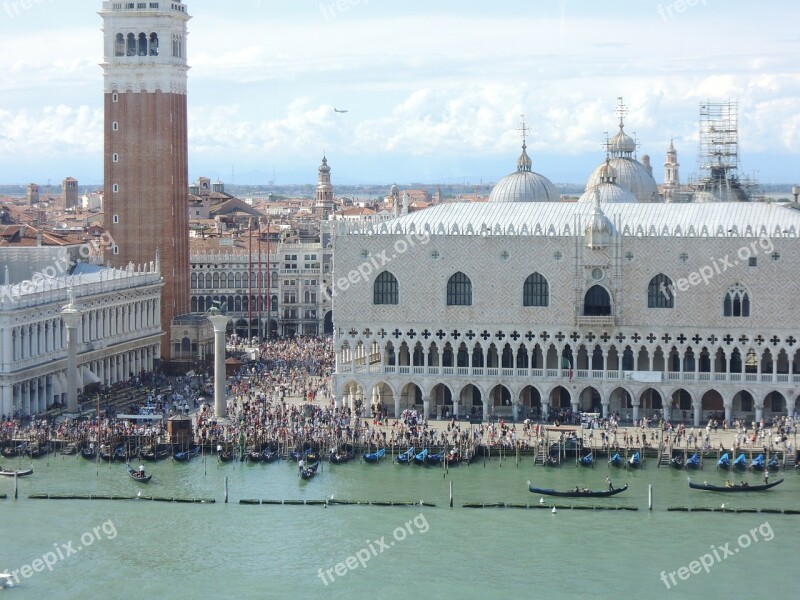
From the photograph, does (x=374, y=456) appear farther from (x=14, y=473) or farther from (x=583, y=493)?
(x=14, y=473)

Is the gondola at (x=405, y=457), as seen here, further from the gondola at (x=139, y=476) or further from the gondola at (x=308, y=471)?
the gondola at (x=139, y=476)

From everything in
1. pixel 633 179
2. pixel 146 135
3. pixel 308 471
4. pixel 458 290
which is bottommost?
pixel 308 471

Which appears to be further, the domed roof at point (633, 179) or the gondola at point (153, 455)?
the domed roof at point (633, 179)

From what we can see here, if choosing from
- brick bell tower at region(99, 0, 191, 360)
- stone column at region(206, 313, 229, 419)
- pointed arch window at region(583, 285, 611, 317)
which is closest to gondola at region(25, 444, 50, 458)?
stone column at region(206, 313, 229, 419)
